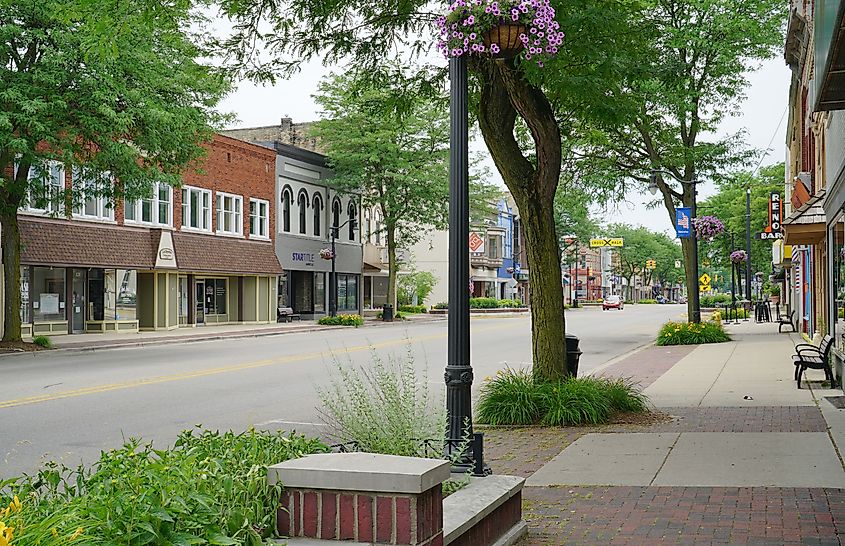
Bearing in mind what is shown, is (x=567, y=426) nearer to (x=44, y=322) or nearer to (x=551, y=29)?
(x=551, y=29)

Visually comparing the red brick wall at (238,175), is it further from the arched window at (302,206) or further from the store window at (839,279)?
the store window at (839,279)

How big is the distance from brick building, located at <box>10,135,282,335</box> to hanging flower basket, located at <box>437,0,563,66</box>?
20.5 metres

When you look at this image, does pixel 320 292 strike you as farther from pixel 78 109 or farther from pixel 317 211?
pixel 78 109

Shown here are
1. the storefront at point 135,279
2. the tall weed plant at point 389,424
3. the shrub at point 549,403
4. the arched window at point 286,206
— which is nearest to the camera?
the tall weed plant at point 389,424

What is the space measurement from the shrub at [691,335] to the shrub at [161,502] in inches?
1035

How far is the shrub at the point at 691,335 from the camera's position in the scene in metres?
29.7

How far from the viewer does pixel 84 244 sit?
111ft

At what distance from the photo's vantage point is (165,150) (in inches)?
1070

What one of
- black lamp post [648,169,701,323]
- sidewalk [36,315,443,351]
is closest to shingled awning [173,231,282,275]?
sidewalk [36,315,443,351]

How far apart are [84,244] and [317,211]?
68.6 ft

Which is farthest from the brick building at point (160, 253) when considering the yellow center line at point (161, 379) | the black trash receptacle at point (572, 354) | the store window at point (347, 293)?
the black trash receptacle at point (572, 354)

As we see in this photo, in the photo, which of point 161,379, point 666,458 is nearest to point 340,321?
point 161,379

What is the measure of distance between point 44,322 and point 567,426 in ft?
85.7

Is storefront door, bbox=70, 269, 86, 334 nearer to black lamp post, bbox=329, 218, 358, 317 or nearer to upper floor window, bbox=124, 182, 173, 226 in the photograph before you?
upper floor window, bbox=124, 182, 173, 226
